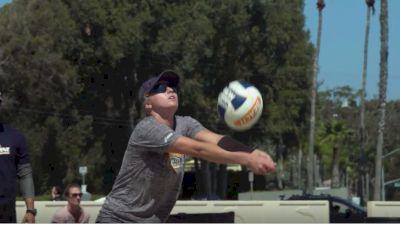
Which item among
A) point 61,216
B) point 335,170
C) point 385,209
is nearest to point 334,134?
point 335,170

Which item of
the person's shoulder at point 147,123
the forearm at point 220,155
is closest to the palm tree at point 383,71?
the person's shoulder at point 147,123

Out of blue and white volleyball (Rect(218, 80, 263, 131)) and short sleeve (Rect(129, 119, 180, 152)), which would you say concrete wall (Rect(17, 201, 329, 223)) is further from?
short sleeve (Rect(129, 119, 180, 152))

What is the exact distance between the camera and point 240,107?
5.53 metres

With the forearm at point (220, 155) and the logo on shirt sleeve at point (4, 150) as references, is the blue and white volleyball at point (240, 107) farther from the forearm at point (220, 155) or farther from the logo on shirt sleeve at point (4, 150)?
the logo on shirt sleeve at point (4, 150)

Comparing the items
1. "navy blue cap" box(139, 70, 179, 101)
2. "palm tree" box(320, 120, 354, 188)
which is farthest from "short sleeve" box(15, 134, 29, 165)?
"palm tree" box(320, 120, 354, 188)

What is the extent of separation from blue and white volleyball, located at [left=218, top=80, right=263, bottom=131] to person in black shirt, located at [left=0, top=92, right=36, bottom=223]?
7.02 feet

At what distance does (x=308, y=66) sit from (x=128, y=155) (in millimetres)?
64413

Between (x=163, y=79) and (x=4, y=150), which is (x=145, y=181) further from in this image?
(x=4, y=150)

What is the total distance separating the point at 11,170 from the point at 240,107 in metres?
2.43

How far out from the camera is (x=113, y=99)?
66.9 metres

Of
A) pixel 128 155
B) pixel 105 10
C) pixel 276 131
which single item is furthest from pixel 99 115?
pixel 128 155

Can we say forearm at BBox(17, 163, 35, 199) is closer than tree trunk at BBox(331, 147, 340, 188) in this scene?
Yes

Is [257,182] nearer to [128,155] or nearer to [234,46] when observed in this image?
[234,46]

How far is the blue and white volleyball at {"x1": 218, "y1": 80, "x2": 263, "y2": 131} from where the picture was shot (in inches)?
218
